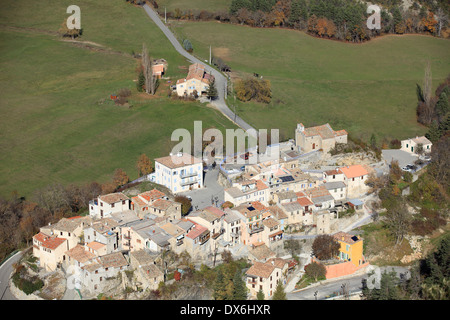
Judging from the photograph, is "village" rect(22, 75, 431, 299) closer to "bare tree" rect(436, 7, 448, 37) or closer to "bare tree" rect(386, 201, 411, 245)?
"bare tree" rect(386, 201, 411, 245)

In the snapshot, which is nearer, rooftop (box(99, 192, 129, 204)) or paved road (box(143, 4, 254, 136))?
rooftop (box(99, 192, 129, 204))

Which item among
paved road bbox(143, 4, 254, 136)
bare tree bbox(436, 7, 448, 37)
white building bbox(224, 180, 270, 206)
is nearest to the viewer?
white building bbox(224, 180, 270, 206)

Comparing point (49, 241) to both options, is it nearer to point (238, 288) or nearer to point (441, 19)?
point (238, 288)

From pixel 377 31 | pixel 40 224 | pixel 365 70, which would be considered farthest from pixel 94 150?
pixel 377 31

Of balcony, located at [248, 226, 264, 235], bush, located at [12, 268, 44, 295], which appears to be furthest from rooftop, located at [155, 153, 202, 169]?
bush, located at [12, 268, 44, 295]

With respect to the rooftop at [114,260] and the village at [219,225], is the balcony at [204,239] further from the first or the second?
the rooftop at [114,260]

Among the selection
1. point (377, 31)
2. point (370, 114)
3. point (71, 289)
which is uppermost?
point (377, 31)

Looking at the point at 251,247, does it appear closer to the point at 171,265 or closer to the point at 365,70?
the point at 171,265

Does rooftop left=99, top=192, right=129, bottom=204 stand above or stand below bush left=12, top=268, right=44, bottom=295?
above
